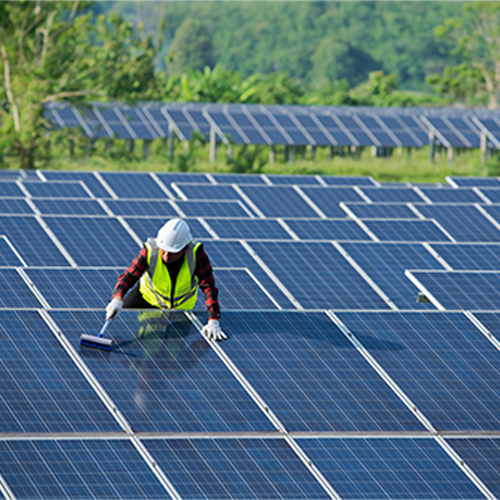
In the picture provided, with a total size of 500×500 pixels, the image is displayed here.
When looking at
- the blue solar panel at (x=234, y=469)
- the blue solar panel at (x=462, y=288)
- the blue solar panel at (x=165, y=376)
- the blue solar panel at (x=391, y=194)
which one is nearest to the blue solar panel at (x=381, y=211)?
the blue solar panel at (x=391, y=194)

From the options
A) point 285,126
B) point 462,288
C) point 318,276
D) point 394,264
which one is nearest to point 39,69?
point 285,126

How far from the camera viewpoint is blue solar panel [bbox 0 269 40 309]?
11.4m

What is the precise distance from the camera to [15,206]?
18.3 meters

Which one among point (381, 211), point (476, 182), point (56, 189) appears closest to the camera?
point (381, 211)

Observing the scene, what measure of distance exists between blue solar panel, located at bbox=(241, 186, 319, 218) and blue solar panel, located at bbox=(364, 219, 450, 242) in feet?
6.66

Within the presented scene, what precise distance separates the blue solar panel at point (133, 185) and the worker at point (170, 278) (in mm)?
10850

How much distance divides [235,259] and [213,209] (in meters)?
4.49

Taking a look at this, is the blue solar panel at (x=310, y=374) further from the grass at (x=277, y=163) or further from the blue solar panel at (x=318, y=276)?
the grass at (x=277, y=163)

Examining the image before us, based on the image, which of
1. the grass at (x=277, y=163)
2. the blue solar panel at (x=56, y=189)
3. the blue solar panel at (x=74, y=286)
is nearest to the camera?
the blue solar panel at (x=74, y=286)

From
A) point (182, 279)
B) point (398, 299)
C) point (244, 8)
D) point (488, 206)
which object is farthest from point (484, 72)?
point (244, 8)

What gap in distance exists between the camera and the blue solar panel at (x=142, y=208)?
18734 mm

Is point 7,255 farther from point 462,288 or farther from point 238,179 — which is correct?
point 238,179

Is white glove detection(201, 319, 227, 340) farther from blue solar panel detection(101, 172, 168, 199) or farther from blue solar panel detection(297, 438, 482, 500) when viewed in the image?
blue solar panel detection(101, 172, 168, 199)

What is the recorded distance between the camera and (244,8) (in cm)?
17838
